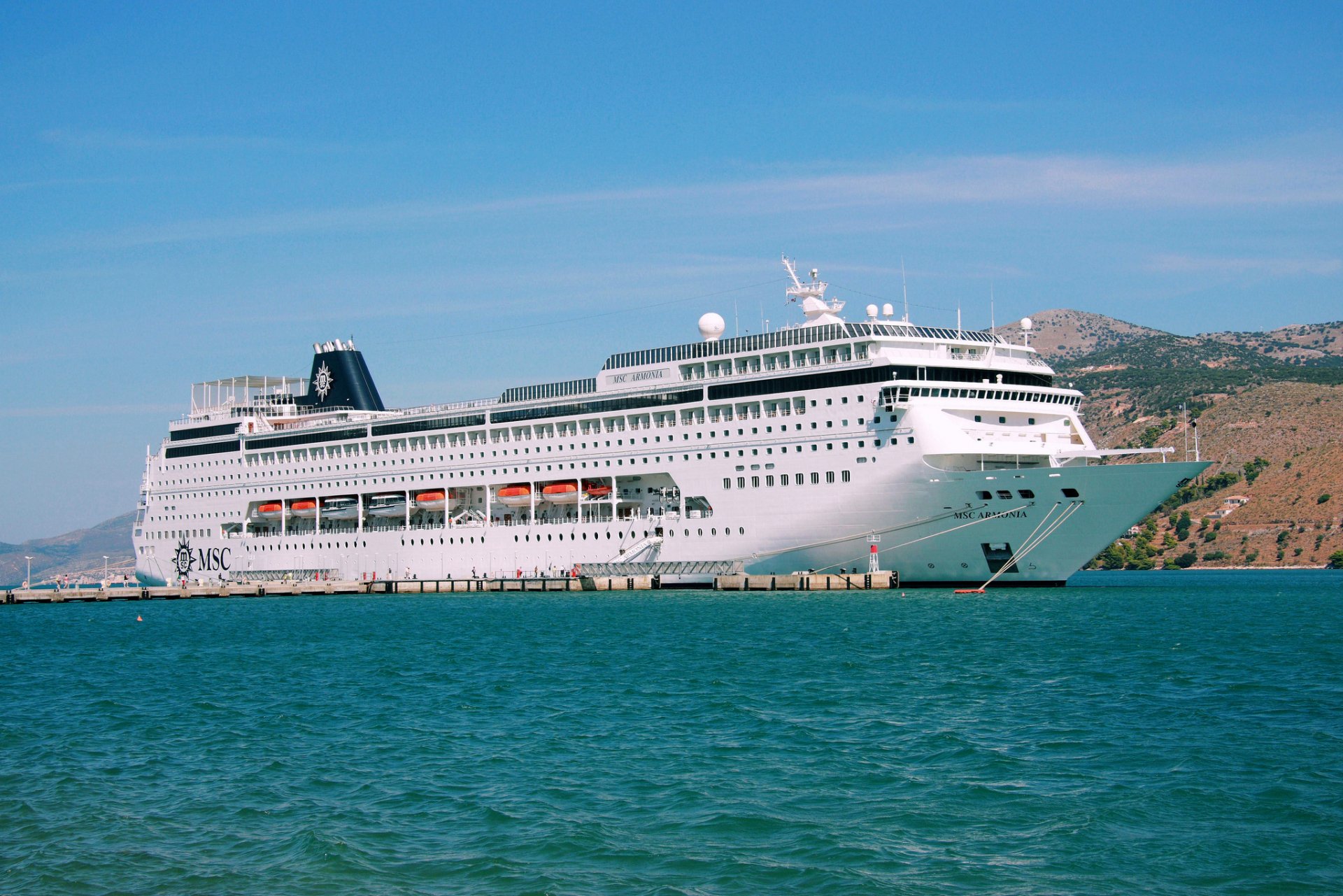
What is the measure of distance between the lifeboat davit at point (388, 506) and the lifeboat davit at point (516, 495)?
7.98 meters

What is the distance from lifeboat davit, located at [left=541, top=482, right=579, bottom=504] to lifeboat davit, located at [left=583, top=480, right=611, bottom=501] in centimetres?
44

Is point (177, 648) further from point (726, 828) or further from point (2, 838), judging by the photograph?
point (726, 828)

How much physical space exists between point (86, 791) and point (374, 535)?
160 ft

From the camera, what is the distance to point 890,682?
24250 millimetres

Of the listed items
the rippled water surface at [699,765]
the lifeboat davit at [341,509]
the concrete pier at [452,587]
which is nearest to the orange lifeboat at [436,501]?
the concrete pier at [452,587]

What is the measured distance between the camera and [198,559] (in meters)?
74.3

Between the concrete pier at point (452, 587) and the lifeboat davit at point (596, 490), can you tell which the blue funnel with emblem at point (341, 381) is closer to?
the concrete pier at point (452, 587)

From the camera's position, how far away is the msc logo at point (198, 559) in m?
72.7

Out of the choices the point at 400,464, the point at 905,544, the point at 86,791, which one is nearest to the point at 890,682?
the point at 86,791

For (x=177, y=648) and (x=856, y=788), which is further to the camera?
(x=177, y=648)

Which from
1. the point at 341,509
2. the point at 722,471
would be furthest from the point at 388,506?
the point at 722,471

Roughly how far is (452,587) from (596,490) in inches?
Result: 396

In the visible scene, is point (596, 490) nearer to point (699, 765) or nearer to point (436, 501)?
point (436, 501)

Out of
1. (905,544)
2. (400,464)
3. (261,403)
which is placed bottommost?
(905,544)
